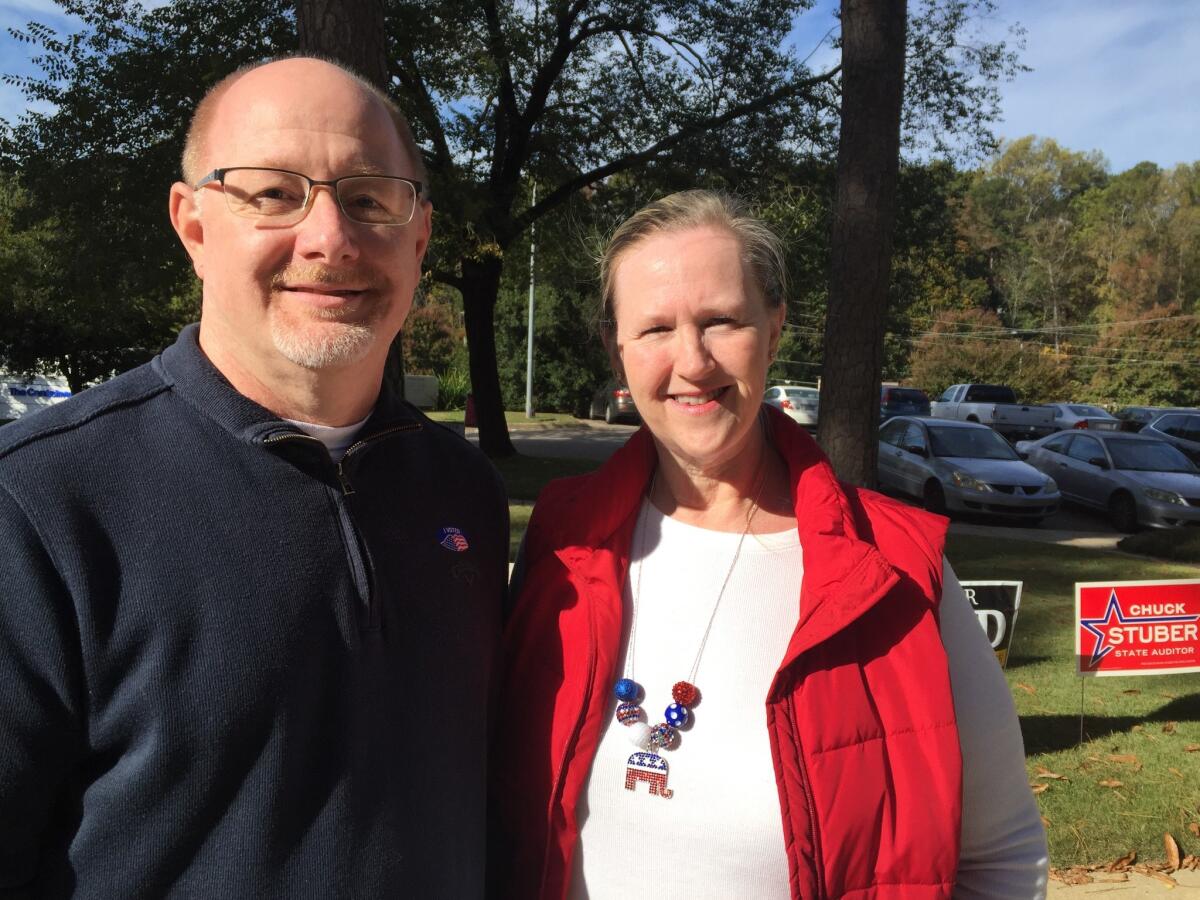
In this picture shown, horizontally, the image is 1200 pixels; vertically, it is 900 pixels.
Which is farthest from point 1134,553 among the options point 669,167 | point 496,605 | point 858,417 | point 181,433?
point 181,433

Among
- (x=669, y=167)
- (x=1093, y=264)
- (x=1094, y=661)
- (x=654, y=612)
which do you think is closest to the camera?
(x=654, y=612)

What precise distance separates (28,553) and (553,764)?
1.04 meters

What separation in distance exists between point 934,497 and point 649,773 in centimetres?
1320

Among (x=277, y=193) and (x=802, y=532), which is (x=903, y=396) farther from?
(x=277, y=193)

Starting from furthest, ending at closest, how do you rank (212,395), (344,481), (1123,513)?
(1123,513)
(344,481)
(212,395)

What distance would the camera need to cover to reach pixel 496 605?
2.05 metres

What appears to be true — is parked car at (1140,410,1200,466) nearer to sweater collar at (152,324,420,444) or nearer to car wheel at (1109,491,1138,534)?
car wheel at (1109,491,1138,534)

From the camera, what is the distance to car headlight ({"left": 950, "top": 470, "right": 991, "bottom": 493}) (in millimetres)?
13359

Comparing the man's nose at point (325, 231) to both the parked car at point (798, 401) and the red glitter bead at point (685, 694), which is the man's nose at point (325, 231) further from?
the parked car at point (798, 401)

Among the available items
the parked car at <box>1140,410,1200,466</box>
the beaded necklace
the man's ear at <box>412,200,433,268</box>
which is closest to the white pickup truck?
the parked car at <box>1140,410,1200,466</box>

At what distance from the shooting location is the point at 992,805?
1.80 metres

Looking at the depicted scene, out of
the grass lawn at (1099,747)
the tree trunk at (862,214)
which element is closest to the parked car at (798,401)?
the grass lawn at (1099,747)

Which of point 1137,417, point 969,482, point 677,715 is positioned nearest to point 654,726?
point 677,715

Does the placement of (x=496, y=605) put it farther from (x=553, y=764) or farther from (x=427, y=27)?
(x=427, y=27)
